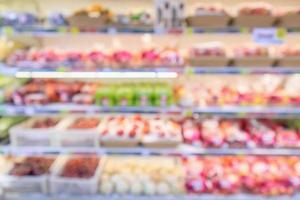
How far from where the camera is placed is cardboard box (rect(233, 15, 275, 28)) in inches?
107

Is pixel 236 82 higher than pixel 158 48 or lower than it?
lower

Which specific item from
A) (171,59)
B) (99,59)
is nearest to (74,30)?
(99,59)

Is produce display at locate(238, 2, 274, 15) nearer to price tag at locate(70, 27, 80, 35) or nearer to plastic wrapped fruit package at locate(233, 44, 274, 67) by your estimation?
plastic wrapped fruit package at locate(233, 44, 274, 67)

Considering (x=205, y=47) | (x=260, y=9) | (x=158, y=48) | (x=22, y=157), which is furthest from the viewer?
(x=22, y=157)

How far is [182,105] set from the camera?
2975 mm

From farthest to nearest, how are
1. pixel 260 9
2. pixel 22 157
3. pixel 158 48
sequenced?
pixel 22 157 → pixel 158 48 → pixel 260 9

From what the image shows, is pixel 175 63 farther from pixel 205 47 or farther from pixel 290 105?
pixel 290 105

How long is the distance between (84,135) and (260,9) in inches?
63.9

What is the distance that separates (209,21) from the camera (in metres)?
2.74

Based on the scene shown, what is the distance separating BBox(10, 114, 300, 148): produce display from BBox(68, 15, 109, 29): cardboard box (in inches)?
32.0

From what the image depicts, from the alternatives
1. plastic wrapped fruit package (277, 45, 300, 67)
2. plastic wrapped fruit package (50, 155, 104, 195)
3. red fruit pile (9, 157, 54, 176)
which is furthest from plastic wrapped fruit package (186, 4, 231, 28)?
red fruit pile (9, 157, 54, 176)

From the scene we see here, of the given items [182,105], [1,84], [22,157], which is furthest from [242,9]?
[22,157]

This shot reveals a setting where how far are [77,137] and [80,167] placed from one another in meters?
0.26

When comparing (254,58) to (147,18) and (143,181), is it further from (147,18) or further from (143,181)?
(143,181)
